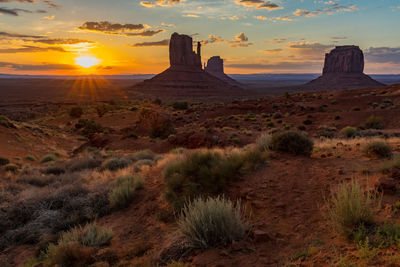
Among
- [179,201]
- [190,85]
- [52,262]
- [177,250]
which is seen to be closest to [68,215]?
[52,262]

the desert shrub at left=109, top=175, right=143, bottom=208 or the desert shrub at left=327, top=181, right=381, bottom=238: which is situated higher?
the desert shrub at left=327, top=181, right=381, bottom=238

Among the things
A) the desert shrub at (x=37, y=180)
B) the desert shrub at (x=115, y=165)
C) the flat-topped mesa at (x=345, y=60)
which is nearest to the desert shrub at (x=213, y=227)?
the desert shrub at (x=37, y=180)

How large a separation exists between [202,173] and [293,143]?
11.7 feet

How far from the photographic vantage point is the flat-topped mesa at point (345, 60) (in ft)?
484

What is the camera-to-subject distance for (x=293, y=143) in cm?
851

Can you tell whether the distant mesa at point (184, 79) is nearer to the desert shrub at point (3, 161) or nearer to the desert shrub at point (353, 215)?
the desert shrub at point (3, 161)

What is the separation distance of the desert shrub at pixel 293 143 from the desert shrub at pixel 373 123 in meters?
17.1

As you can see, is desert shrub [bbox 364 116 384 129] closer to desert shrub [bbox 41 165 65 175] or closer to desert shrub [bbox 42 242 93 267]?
desert shrub [bbox 41 165 65 175]

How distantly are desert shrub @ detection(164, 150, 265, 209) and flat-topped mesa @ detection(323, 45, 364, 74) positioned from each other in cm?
16569

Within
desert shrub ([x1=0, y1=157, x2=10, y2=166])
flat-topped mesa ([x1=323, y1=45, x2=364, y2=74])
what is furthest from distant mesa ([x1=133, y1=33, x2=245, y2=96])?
desert shrub ([x1=0, y1=157, x2=10, y2=166])

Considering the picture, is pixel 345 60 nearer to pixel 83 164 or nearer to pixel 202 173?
pixel 83 164

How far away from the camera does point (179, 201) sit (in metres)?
5.96

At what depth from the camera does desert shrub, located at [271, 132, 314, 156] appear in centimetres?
842

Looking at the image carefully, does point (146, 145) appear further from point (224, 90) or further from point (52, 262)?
point (224, 90)
